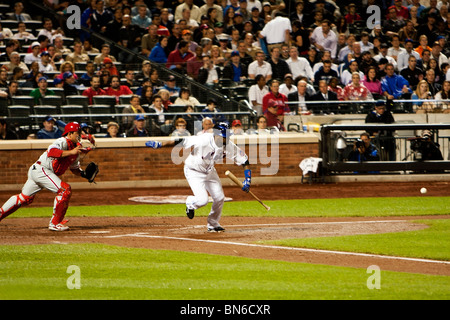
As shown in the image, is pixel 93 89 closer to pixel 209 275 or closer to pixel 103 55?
pixel 103 55

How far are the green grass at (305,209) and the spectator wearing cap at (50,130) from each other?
2473 mm

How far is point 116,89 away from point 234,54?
11.6 feet

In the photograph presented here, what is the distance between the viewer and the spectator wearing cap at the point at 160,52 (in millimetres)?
19578

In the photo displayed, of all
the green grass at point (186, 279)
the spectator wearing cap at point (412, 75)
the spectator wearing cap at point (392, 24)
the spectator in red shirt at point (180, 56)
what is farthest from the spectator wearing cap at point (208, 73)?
the green grass at point (186, 279)

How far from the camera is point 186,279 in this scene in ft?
24.9

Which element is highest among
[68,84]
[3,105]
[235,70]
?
[235,70]

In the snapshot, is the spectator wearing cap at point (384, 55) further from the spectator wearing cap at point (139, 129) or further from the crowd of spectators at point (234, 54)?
the spectator wearing cap at point (139, 129)

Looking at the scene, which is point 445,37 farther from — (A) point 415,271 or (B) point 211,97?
(A) point 415,271

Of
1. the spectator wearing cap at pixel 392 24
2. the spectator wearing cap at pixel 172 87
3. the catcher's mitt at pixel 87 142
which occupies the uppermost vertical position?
the spectator wearing cap at pixel 392 24

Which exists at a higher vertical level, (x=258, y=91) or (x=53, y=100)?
(x=258, y=91)

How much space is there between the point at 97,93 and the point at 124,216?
5.43 metres

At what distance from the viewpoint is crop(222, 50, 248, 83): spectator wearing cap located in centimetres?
1933

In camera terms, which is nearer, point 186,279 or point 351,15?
point 186,279

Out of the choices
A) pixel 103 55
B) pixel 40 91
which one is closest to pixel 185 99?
pixel 103 55
